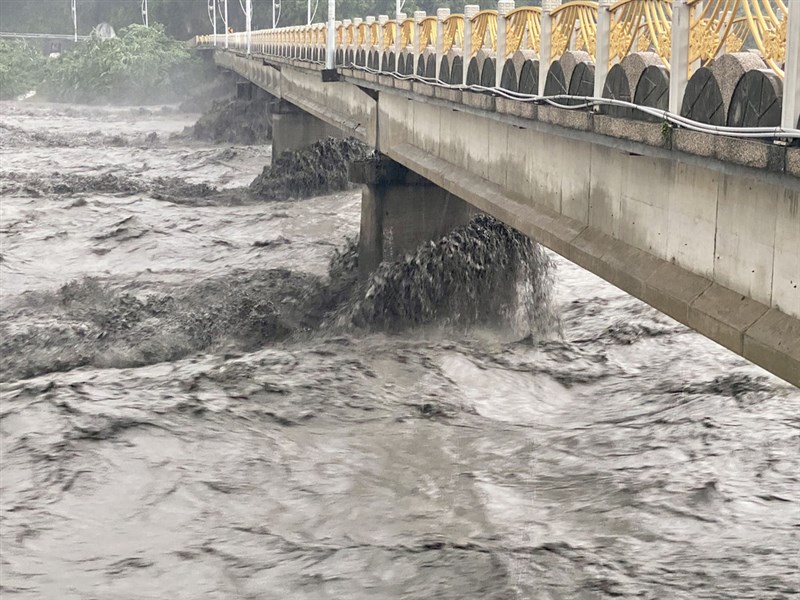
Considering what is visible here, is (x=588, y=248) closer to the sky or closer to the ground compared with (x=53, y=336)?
closer to the sky

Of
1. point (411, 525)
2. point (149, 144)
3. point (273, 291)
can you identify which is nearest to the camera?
point (411, 525)

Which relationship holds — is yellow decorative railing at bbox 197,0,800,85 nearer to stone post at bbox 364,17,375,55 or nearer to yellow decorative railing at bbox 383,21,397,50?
yellow decorative railing at bbox 383,21,397,50

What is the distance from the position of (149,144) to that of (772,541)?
52478mm

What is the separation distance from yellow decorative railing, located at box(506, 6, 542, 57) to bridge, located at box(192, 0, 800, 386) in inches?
1.0

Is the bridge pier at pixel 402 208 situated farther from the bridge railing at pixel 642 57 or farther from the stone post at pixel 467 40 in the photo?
the stone post at pixel 467 40

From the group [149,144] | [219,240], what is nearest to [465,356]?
[219,240]

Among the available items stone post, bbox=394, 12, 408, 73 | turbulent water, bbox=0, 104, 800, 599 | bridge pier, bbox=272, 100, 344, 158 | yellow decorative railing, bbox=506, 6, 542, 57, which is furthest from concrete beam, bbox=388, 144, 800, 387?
bridge pier, bbox=272, 100, 344, 158

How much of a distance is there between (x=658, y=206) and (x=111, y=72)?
96.8 metres

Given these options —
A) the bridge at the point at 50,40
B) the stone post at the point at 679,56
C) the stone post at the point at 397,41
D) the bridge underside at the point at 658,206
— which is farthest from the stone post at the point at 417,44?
the bridge at the point at 50,40

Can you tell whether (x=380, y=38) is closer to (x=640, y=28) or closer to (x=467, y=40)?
(x=467, y=40)

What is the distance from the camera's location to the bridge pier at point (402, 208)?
21703mm

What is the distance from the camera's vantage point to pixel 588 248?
10930 mm

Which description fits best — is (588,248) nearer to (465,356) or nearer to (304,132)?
(465,356)

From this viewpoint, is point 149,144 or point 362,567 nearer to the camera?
point 362,567
